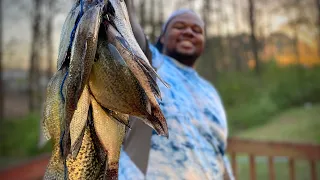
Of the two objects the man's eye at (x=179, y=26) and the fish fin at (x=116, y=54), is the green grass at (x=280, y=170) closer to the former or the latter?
the man's eye at (x=179, y=26)

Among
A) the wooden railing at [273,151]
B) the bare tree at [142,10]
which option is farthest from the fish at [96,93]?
the bare tree at [142,10]

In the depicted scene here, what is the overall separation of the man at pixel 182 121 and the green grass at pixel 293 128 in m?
2.01

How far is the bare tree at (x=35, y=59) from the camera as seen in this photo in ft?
9.30

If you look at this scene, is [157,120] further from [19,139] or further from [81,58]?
[19,139]

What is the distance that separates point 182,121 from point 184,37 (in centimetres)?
21

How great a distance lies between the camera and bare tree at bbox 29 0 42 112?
284cm

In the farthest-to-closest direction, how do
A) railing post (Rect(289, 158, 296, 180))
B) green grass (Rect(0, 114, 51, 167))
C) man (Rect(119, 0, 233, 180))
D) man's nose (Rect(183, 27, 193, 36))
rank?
green grass (Rect(0, 114, 51, 167)), railing post (Rect(289, 158, 296, 180)), man's nose (Rect(183, 27, 193, 36)), man (Rect(119, 0, 233, 180))

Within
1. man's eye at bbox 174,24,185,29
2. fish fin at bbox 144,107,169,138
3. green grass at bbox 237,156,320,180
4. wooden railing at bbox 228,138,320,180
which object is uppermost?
man's eye at bbox 174,24,185,29

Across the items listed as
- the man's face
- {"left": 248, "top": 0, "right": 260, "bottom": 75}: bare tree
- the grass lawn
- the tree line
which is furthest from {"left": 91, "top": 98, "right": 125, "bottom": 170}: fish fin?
{"left": 248, "top": 0, "right": 260, "bottom": 75}: bare tree

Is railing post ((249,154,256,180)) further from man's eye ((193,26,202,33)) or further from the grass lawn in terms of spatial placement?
man's eye ((193,26,202,33))

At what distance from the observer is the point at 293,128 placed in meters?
2.73

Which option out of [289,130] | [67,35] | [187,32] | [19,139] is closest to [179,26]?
[187,32]

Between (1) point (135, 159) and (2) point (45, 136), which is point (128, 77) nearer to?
(2) point (45, 136)

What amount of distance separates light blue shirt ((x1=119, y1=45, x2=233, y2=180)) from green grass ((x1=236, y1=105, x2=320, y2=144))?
2012 mm
